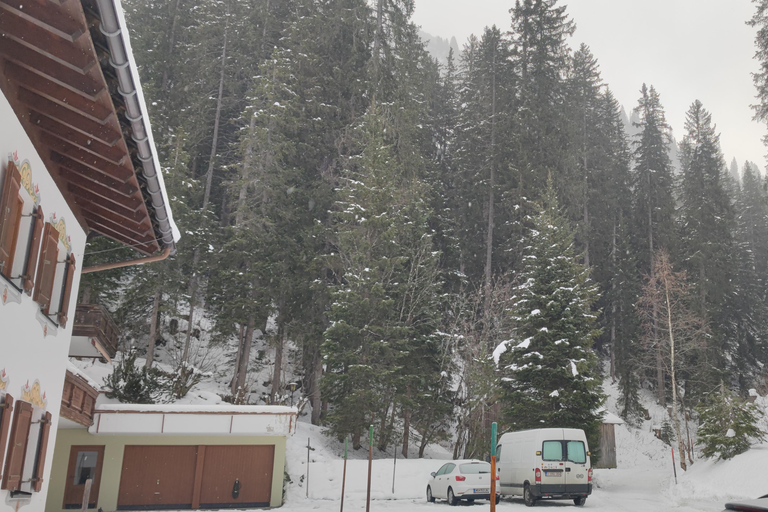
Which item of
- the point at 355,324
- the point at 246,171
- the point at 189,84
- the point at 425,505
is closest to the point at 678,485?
the point at 425,505

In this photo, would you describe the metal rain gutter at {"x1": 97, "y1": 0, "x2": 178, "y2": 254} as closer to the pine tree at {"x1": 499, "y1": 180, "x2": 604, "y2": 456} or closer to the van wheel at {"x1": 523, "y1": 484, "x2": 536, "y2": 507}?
the van wheel at {"x1": 523, "y1": 484, "x2": 536, "y2": 507}

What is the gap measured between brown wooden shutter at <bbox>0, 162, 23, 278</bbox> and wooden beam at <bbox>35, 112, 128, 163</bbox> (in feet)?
3.32

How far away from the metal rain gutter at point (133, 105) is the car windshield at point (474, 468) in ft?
46.3

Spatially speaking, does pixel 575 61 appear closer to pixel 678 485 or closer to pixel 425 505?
pixel 678 485

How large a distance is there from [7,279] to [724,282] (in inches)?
1878

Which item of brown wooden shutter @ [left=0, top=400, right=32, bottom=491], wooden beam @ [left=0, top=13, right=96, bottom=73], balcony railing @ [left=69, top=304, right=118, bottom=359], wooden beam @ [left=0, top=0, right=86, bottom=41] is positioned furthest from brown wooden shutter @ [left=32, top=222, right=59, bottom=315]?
balcony railing @ [left=69, top=304, right=118, bottom=359]

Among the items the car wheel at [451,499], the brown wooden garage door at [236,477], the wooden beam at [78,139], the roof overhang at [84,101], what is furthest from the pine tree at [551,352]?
the wooden beam at [78,139]

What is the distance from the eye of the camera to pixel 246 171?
34.0 meters

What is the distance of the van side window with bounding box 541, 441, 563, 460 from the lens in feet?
62.3

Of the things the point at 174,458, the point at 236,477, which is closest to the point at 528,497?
the point at 236,477

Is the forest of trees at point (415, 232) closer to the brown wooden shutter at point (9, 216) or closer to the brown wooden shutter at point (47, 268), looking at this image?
the brown wooden shutter at point (47, 268)

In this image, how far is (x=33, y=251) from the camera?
743cm

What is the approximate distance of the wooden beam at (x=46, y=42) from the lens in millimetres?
5492

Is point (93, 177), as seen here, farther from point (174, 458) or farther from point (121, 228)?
point (174, 458)
